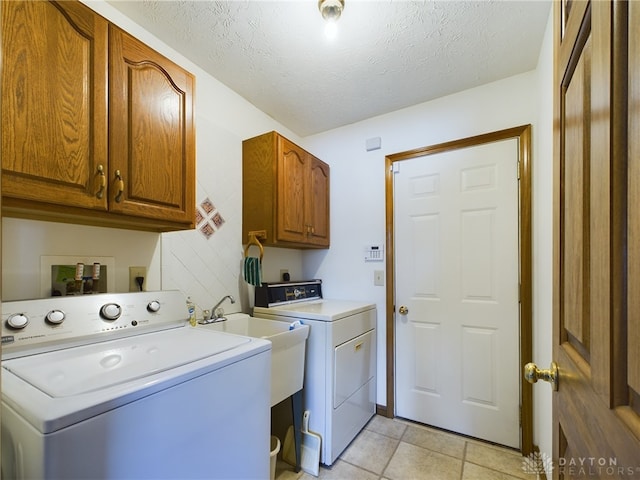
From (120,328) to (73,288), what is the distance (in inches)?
11.5

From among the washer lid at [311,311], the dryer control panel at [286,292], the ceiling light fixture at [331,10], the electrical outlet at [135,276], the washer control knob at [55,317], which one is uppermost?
the ceiling light fixture at [331,10]

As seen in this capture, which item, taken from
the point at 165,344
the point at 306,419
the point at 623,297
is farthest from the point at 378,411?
the point at 623,297

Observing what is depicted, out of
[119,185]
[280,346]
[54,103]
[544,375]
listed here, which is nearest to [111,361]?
[119,185]

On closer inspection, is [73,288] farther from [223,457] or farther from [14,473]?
[223,457]

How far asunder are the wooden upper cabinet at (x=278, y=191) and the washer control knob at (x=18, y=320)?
1.23 meters

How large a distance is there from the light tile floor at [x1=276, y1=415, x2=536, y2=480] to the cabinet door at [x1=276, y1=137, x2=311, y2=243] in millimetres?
1424

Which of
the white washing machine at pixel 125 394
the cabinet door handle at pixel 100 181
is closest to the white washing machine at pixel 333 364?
the white washing machine at pixel 125 394

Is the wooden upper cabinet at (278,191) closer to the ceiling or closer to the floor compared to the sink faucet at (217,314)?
closer to the ceiling

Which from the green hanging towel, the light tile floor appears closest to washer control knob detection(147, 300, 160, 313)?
the green hanging towel

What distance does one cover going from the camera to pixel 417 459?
178cm

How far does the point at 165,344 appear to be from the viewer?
1127mm

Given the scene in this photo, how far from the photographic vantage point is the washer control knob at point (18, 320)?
3.11 ft

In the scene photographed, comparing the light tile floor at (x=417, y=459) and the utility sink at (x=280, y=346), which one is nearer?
the utility sink at (x=280, y=346)

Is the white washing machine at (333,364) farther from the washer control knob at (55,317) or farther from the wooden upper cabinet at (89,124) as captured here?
the washer control knob at (55,317)
